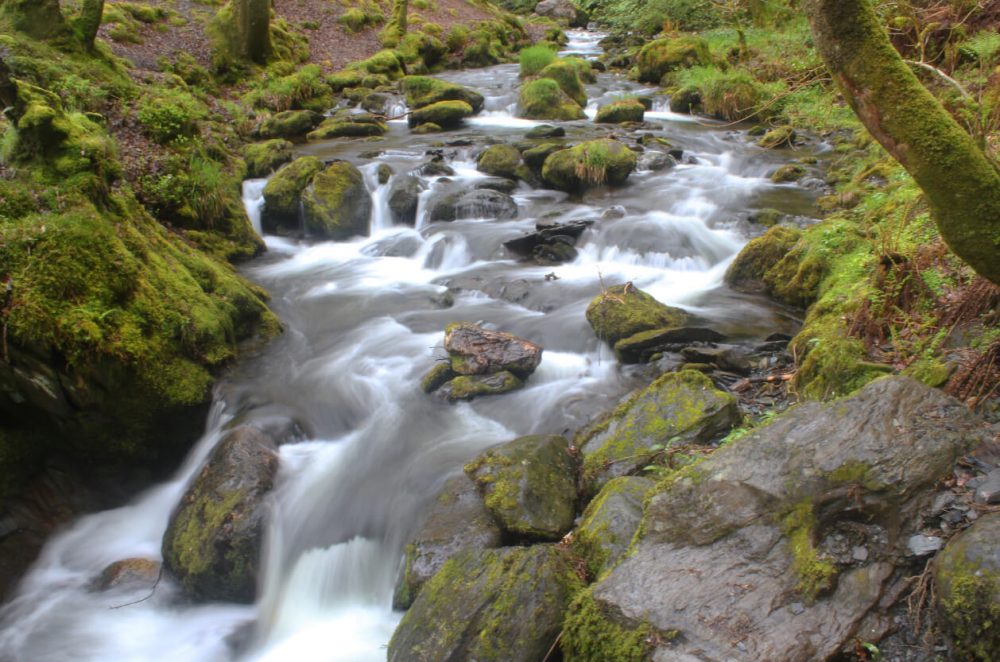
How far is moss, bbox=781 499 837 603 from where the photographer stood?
276 cm

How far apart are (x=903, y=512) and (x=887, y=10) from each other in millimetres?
10605

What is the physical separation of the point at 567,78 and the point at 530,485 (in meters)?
17.0

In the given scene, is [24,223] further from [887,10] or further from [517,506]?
[887,10]

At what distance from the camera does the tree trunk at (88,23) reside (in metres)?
12.0

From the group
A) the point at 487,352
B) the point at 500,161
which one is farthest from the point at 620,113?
the point at 487,352

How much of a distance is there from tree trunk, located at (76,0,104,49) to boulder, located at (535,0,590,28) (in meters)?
30.9

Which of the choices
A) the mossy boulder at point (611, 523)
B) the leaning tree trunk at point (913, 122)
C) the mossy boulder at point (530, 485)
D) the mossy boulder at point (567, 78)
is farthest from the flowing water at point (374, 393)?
the mossy boulder at point (567, 78)

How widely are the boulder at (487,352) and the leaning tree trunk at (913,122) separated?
4.20 meters

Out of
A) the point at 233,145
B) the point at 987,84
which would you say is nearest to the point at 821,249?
the point at 987,84

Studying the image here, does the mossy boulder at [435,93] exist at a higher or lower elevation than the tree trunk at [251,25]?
lower

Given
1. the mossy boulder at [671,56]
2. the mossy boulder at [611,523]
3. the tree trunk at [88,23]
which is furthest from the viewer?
the mossy boulder at [671,56]

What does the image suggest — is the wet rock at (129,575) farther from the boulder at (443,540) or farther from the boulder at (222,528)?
the boulder at (443,540)

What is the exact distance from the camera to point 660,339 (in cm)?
673

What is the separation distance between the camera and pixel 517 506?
14.5 ft
